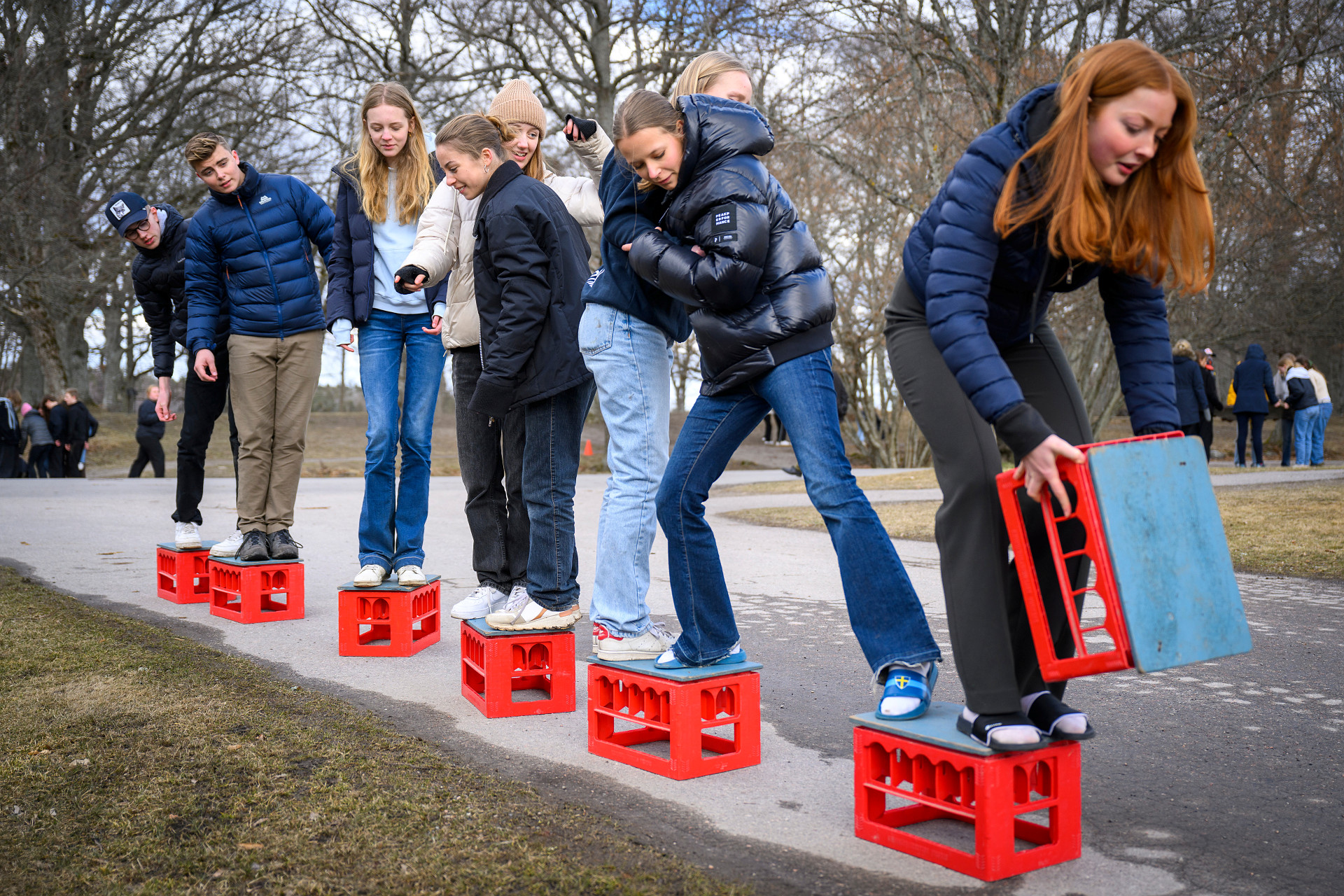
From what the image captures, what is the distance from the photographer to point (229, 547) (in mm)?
5762

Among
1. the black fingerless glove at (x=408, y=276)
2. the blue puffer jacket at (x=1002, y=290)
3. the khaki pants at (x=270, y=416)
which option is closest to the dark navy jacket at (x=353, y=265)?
the khaki pants at (x=270, y=416)

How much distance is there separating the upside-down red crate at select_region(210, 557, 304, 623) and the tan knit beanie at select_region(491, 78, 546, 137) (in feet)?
8.13

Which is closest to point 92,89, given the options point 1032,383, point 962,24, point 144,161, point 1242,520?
point 144,161

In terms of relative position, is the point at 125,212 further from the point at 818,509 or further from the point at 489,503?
the point at 818,509

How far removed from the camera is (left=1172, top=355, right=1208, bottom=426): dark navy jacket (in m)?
16.0

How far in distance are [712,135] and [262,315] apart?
3.45 meters

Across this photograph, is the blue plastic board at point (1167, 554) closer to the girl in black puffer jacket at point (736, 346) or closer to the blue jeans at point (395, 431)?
the girl in black puffer jacket at point (736, 346)

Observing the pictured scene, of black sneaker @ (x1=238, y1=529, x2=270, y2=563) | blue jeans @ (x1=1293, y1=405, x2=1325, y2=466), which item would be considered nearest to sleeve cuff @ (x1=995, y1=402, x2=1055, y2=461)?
black sneaker @ (x1=238, y1=529, x2=270, y2=563)

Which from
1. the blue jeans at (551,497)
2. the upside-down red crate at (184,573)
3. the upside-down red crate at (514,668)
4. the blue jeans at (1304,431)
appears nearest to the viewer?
the upside-down red crate at (514,668)

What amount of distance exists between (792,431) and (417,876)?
1.51m

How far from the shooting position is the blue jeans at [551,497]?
158 inches

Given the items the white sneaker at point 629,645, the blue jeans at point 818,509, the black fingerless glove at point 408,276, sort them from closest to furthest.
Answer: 1. the blue jeans at point 818,509
2. the white sneaker at point 629,645
3. the black fingerless glove at point 408,276

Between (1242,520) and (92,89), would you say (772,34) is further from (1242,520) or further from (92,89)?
(92,89)

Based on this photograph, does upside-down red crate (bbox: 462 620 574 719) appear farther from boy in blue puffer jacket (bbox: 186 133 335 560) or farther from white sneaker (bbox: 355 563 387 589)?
boy in blue puffer jacket (bbox: 186 133 335 560)
